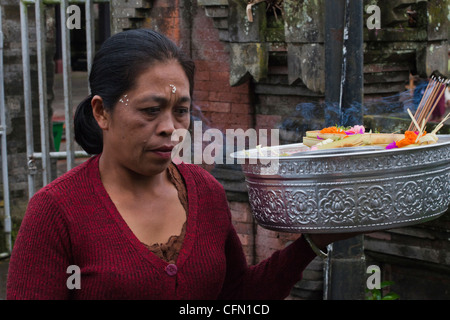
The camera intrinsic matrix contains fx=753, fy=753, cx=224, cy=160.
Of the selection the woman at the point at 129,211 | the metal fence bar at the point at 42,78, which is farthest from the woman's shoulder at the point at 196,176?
the metal fence bar at the point at 42,78

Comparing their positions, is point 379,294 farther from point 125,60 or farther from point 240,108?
point 125,60

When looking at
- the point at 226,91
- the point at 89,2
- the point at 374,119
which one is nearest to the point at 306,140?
the point at 374,119

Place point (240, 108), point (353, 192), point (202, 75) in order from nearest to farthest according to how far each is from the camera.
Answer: point (353, 192) < point (240, 108) < point (202, 75)

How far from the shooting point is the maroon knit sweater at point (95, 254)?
198 centimetres

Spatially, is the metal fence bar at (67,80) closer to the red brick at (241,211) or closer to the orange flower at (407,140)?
the red brick at (241,211)

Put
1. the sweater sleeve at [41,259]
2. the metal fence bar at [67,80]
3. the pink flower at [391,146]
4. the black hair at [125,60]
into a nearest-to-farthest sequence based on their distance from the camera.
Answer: the sweater sleeve at [41,259] < the black hair at [125,60] < the pink flower at [391,146] < the metal fence bar at [67,80]

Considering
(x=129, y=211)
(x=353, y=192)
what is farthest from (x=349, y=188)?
(x=129, y=211)

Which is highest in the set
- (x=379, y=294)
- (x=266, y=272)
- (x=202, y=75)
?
(x=202, y=75)

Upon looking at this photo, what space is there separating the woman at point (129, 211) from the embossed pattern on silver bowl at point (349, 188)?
0.33ft

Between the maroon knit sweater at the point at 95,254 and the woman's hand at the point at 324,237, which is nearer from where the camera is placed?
the maroon knit sweater at the point at 95,254

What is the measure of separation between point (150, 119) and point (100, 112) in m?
0.18

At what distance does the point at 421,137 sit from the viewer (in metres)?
2.33

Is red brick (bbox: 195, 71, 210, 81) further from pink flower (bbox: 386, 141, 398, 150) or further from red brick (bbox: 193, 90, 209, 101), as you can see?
pink flower (bbox: 386, 141, 398, 150)

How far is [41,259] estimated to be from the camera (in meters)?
1.97
